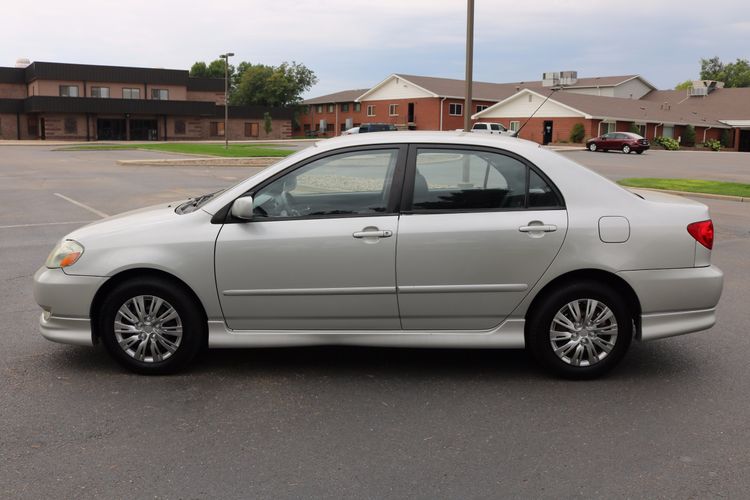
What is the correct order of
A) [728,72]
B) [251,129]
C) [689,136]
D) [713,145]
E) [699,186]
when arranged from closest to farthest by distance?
[699,186] < [689,136] < [713,145] < [251,129] < [728,72]

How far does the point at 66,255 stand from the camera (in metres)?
5.10

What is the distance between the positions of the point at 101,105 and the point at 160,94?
8.09 meters

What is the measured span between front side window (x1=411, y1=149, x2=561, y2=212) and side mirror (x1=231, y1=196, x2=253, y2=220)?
1.11 metres

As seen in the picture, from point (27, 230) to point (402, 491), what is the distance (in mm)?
10621

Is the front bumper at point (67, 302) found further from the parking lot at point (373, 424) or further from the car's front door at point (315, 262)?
the car's front door at point (315, 262)

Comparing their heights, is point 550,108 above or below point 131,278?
above

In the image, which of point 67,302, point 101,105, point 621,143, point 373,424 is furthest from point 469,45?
point 101,105

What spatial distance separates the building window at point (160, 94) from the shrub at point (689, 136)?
168 feet

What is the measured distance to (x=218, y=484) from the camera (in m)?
3.58

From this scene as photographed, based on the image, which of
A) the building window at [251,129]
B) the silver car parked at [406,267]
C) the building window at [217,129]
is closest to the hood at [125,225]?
the silver car parked at [406,267]

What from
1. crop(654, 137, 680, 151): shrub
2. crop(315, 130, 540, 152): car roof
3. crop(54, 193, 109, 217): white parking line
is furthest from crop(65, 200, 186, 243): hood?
crop(654, 137, 680, 151): shrub

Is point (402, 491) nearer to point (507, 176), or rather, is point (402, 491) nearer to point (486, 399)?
point (486, 399)

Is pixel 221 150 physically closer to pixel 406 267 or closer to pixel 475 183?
pixel 475 183

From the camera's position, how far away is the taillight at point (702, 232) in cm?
507
